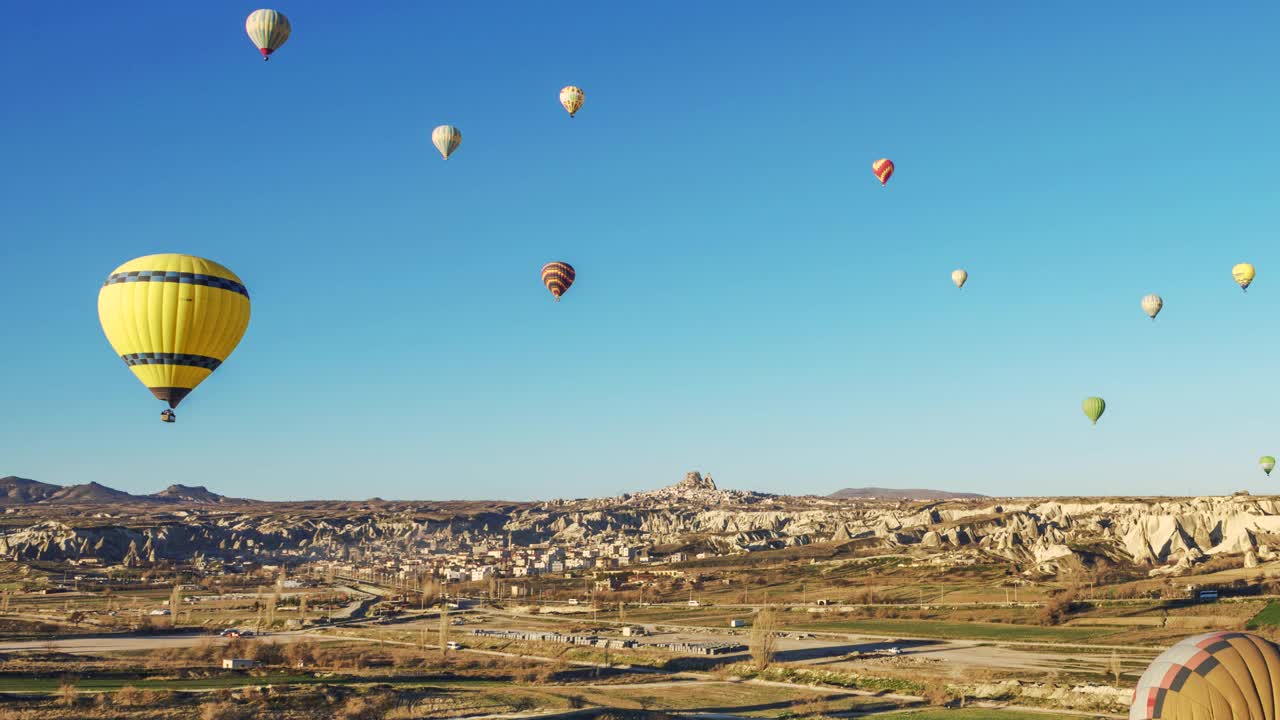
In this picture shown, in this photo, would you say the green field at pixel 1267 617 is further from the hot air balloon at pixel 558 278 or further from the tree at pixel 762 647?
the hot air balloon at pixel 558 278

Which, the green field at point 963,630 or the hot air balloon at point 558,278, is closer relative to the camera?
the hot air balloon at point 558,278

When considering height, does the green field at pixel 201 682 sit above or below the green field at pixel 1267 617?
below

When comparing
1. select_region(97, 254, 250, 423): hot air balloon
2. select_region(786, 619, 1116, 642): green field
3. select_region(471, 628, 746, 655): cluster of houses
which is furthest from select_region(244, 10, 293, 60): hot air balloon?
select_region(786, 619, 1116, 642): green field

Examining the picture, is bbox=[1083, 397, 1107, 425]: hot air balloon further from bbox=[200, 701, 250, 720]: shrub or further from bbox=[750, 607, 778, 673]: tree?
bbox=[200, 701, 250, 720]: shrub

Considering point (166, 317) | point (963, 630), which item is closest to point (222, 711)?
point (166, 317)

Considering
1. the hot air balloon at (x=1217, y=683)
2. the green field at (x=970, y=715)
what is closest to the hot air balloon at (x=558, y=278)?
the green field at (x=970, y=715)

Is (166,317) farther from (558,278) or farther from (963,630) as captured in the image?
(963,630)

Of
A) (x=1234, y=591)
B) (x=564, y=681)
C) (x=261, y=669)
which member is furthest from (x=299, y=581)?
(x=1234, y=591)
